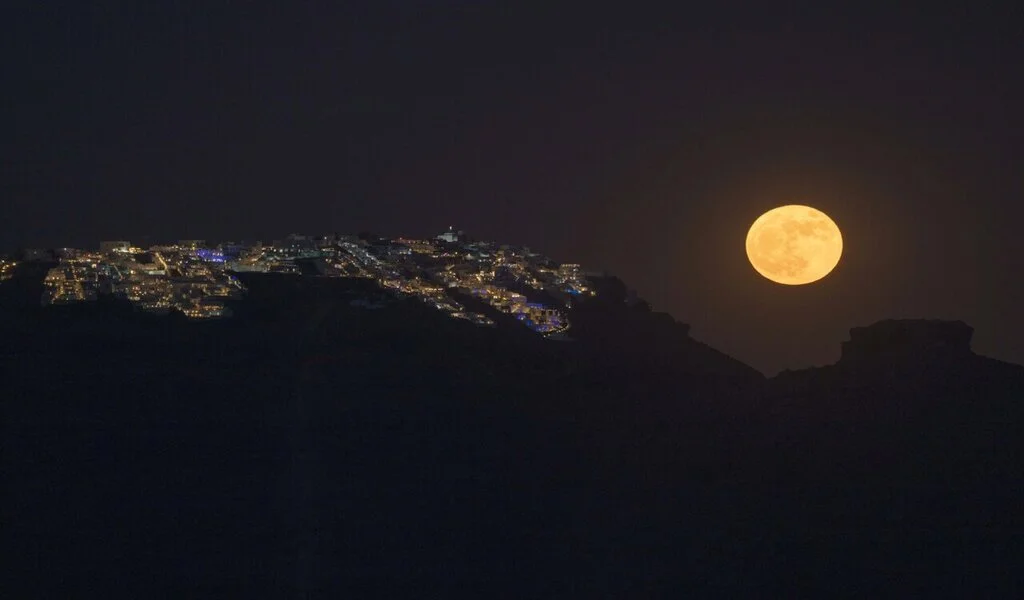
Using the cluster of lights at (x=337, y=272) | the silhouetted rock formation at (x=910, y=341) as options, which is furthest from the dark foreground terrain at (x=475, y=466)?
the cluster of lights at (x=337, y=272)

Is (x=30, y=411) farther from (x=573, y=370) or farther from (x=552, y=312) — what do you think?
(x=552, y=312)

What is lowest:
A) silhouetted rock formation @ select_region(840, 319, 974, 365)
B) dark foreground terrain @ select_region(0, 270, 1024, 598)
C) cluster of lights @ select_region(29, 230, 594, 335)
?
dark foreground terrain @ select_region(0, 270, 1024, 598)

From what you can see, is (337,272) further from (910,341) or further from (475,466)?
(910,341)

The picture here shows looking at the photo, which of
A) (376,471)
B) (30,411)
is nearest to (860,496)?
(376,471)

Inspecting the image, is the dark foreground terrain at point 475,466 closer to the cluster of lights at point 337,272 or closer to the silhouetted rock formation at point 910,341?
the silhouetted rock formation at point 910,341

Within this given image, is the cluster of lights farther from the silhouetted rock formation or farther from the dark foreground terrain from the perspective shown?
the silhouetted rock formation

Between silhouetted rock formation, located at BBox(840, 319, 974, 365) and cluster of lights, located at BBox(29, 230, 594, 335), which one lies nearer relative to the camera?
silhouetted rock formation, located at BBox(840, 319, 974, 365)

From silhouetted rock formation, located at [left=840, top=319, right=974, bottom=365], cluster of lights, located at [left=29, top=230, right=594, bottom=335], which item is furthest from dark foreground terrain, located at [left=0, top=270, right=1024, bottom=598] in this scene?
cluster of lights, located at [left=29, top=230, right=594, bottom=335]

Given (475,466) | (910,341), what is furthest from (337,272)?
(910,341)
